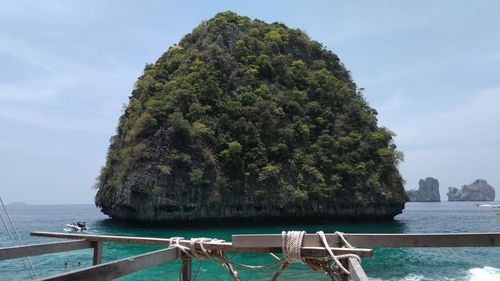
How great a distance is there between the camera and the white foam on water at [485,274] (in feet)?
55.3

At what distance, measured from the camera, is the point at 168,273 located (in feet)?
54.0

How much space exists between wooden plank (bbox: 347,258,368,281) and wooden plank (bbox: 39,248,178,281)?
4.92 ft

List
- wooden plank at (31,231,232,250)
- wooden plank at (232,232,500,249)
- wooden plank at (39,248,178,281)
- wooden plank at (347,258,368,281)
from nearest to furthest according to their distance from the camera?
wooden plank at (39,248,178,281)
wooden plank at (347,258,368,281)
wooden plank at (232,232,500,249)
wooden plank at (31,231,232,250)

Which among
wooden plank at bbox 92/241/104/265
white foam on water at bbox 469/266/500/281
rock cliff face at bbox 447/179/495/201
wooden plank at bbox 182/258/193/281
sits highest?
rock cliff face at bbox 447/179/495/201

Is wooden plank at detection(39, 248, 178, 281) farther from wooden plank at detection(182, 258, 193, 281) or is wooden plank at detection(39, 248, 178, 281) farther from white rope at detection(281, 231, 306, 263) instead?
white rope at detection(281, 231, 306, 263)

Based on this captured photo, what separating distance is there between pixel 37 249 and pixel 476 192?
19892 centimetres

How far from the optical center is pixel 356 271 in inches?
110

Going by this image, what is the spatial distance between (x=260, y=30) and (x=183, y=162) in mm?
22900

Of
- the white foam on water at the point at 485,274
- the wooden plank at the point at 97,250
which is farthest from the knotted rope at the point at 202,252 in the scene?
the white foam on water at the point at 485,274

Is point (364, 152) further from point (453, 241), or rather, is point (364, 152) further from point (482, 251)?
point (453, 241)

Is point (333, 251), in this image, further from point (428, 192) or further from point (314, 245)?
point (428, 192)

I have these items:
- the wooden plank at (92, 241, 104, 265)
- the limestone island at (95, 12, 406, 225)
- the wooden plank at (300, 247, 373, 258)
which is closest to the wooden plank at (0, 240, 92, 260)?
the wooden plank at (92, 241, 104, 265)

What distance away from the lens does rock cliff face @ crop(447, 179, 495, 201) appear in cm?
17662

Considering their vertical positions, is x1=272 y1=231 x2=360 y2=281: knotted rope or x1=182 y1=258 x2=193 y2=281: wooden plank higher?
x1=272 y1=231 x2=360 y2=281: knotted rope
